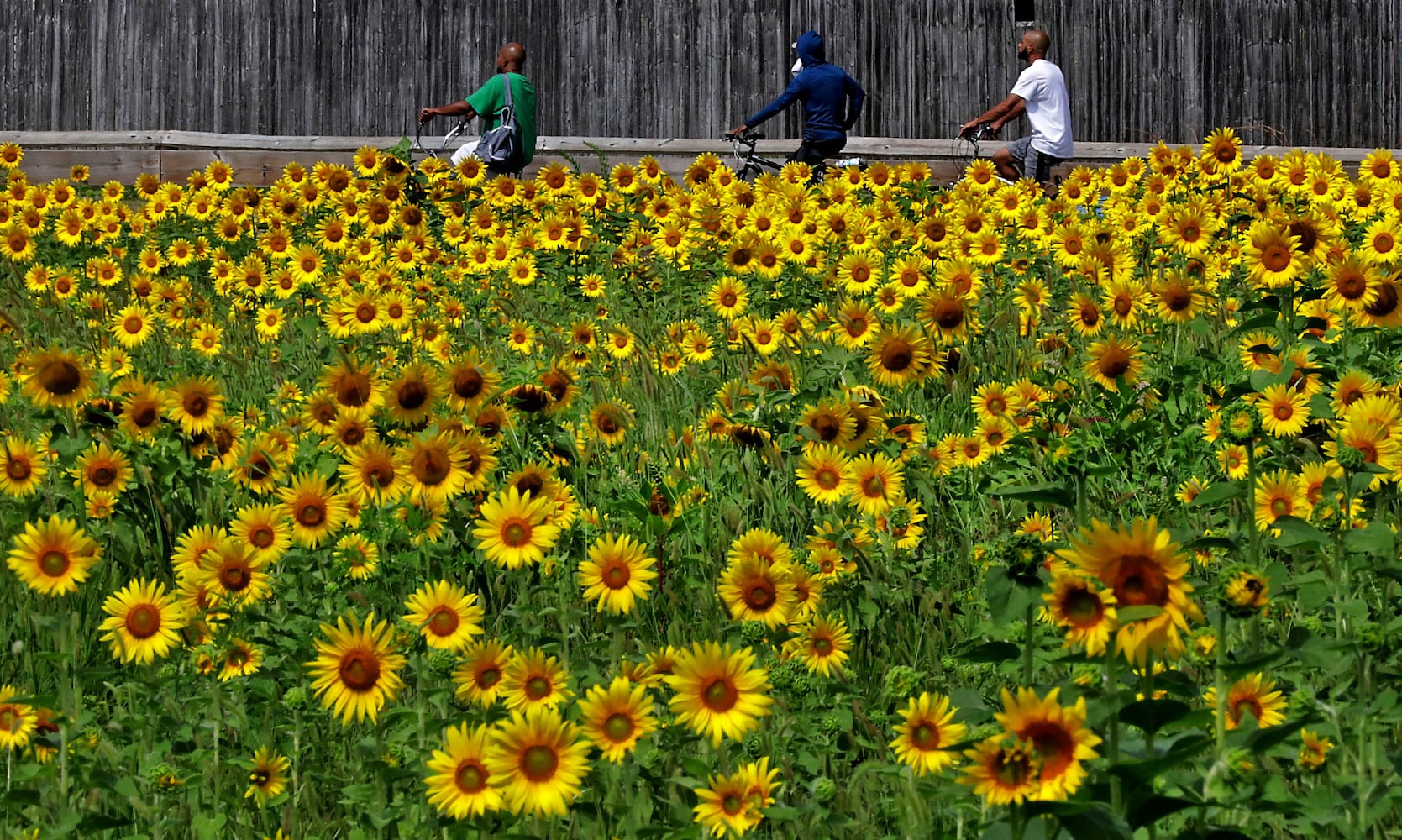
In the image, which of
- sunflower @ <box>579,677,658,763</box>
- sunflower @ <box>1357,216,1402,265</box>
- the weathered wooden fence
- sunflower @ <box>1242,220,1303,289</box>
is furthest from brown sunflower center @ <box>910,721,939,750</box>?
the weathered wooden fence

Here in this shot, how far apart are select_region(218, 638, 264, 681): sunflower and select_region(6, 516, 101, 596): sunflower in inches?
10.9

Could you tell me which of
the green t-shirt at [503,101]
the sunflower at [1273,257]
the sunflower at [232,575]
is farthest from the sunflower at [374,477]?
the green t-shirt at [503,101]

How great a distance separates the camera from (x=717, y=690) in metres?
1.93

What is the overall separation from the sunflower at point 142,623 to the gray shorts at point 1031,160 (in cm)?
929

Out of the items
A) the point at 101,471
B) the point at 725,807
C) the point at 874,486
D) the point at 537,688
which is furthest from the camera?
the point at 101,471

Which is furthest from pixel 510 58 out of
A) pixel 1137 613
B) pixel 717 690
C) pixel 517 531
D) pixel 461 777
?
pixel 1137 613

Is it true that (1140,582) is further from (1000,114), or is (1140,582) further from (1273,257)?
(1000,114)

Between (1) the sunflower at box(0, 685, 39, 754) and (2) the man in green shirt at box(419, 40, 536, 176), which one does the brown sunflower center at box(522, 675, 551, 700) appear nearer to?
(1) the sunflower at box(0, 685, 39, 754)

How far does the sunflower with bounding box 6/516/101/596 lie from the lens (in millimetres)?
2428

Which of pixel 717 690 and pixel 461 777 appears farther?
pixel 717 690

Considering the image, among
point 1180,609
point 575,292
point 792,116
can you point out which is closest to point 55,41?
point 792,116

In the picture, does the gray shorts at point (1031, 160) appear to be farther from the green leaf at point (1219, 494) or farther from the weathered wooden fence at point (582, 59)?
the green leaf at point (1219, 494)

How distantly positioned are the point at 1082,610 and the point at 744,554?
3.22 feet

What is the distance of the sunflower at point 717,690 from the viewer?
1.91 metres
